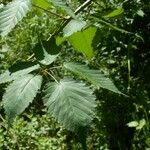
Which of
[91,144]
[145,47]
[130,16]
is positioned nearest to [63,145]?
[91,144]

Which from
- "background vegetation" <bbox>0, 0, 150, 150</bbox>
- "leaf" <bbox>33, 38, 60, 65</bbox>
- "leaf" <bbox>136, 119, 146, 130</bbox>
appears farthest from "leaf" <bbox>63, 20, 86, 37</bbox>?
"background vegetation" <bbox>0, 0, 150, 150</bbox>

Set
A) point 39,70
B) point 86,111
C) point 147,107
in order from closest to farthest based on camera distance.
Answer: point 86,111, point 39,70, point 147,107

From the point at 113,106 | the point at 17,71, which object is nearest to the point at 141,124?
the point at 113,106

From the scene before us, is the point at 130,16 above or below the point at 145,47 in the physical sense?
above

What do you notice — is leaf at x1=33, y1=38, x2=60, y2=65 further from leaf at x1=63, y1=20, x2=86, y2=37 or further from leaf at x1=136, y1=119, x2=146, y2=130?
leaf at x1=136, y1=119, x2=146, y2=130

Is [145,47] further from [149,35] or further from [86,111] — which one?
[86,111]

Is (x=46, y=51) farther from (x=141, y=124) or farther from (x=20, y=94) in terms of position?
(x=141, y=124)

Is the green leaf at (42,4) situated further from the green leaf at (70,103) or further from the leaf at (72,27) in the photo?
the green leaf at (70,103)
